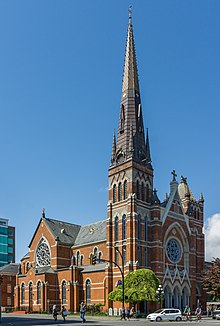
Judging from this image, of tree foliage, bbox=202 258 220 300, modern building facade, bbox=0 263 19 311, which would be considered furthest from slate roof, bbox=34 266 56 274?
tree foliage, bbox=202 258 220 300

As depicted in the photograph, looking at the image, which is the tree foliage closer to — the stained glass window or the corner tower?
the corner tower

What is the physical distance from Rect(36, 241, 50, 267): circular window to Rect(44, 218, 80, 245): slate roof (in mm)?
2836

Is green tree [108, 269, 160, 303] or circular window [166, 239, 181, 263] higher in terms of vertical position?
circular window [166, 239, 181, 263]

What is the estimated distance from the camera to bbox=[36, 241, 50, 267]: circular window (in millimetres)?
77556

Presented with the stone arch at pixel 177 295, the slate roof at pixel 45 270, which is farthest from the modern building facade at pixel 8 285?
the stone arch at pixel 177 295

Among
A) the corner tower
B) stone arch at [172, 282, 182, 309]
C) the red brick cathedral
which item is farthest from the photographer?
stone arch at [172, 282, 182, 309]

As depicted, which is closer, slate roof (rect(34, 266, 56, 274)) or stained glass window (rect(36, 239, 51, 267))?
slate roof (rect(34, 266, 56, 274))

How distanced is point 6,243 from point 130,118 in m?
77.3

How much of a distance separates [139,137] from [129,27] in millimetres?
19519

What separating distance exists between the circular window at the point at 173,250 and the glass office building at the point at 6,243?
74.4 m

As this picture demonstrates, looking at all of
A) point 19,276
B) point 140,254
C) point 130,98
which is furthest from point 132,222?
point 19,276

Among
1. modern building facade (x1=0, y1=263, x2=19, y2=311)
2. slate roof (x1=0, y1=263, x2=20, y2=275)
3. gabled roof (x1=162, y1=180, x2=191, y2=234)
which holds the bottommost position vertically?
modern building facade (x1=0, y1=263, x2=19, y2=311)

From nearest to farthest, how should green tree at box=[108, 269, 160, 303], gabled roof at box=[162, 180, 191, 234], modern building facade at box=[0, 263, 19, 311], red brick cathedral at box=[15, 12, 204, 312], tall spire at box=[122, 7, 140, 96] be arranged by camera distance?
1. green tree at box=[108, 269, 160, 303]
2. red brick cathedral at box=[15, 12, 204, 312]
3. gabled roof at box=[162, 180, 191, 234]
4. tall spire at box=[122, 7, 140, 96]
5. modern building facade at box=[0, 263, 19, 311]

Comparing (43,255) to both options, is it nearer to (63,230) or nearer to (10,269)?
(63,230)
